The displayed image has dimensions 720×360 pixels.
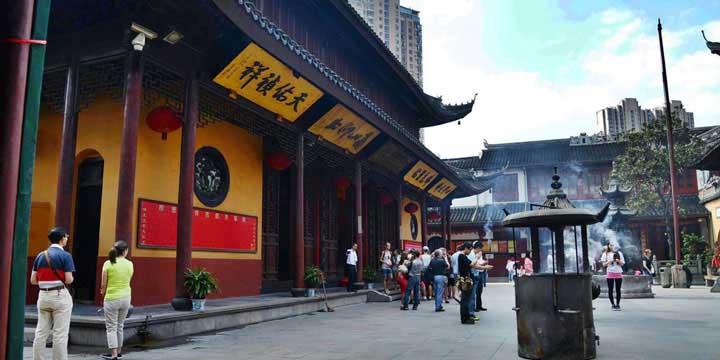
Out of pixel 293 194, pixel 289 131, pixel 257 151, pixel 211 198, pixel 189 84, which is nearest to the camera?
pixel 189 84

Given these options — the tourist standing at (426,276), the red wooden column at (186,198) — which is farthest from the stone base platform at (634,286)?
the red wooden column at (186,198)

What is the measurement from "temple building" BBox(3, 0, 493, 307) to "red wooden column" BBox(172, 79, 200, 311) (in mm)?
19

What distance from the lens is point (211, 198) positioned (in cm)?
1018

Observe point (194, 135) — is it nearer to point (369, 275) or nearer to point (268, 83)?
point (268, 83)

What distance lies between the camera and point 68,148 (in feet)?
25.3

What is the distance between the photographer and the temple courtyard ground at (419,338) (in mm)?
5930

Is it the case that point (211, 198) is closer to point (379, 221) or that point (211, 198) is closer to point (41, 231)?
point (41, 231)

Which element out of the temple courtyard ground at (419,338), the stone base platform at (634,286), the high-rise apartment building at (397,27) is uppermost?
the high-rise apartment building at (397,27)

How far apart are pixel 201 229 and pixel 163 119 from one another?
239 cm

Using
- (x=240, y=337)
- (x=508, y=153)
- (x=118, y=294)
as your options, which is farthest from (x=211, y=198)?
(x=508, y=153)

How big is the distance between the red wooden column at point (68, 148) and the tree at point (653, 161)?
23.7m

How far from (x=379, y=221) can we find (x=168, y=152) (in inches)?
436

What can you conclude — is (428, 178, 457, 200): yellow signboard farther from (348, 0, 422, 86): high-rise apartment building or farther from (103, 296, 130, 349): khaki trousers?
(348, 0, 422, 86): high-rise apartment building

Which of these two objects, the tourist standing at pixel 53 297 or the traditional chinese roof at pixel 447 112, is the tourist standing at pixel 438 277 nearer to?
the tourist standing at pixel 53 297
